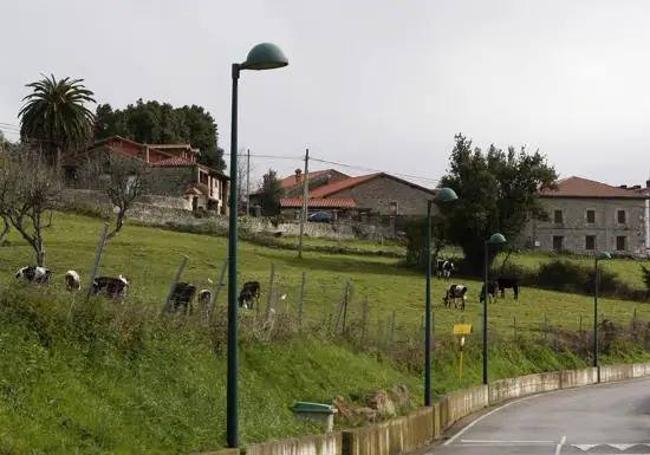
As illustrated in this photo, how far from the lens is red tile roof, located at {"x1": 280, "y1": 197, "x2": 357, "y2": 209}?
117m

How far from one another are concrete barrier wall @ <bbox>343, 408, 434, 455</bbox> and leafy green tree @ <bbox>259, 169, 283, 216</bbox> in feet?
285

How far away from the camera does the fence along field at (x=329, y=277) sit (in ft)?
160

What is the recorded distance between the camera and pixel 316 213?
114375mm

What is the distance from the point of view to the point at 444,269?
7825cm

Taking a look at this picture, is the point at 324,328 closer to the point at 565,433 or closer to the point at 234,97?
the point at 565,433

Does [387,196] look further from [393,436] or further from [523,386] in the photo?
[393,436]

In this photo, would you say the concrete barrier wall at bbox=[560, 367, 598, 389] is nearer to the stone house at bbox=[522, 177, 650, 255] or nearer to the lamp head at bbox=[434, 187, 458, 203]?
the lamp head at bbox=[434, 187, 458, 203]

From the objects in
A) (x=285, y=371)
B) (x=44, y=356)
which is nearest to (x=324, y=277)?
(x=285, y=371)

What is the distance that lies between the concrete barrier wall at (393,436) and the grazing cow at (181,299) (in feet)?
14.0

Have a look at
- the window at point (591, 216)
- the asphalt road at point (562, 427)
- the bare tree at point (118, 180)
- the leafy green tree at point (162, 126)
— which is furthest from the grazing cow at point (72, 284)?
the window at point (591, 216)

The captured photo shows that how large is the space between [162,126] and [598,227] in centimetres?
4723

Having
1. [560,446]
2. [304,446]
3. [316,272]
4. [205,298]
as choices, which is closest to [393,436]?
[205,298]

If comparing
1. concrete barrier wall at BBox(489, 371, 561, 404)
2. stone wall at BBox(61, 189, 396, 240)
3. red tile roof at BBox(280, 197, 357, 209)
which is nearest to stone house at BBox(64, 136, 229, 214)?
stone wall at BBox(61, 189, 396, 240)

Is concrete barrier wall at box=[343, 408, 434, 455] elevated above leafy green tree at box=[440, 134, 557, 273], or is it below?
below
